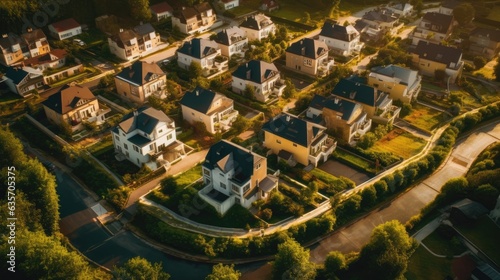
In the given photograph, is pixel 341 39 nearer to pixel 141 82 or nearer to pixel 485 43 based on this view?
pixel 485 43

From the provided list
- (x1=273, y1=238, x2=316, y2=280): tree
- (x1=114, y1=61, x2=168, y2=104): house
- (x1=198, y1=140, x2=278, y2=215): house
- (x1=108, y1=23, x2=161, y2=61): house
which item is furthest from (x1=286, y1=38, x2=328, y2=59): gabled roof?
(x1=273, y1=238, x2=316, y2=280): tree

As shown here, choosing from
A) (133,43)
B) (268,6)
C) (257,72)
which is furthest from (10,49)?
(268,6)

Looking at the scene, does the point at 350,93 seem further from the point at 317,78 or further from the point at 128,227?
the point at 128,227

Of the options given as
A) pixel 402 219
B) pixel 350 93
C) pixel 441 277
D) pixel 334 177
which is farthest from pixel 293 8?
pixel 441 277

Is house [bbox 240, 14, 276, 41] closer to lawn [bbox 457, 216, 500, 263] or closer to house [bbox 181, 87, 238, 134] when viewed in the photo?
house [bbox 181, 87, 238, 134]

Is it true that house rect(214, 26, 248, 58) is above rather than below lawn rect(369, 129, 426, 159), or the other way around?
above

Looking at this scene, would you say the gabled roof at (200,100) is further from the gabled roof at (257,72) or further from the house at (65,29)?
the house at (65,29)
